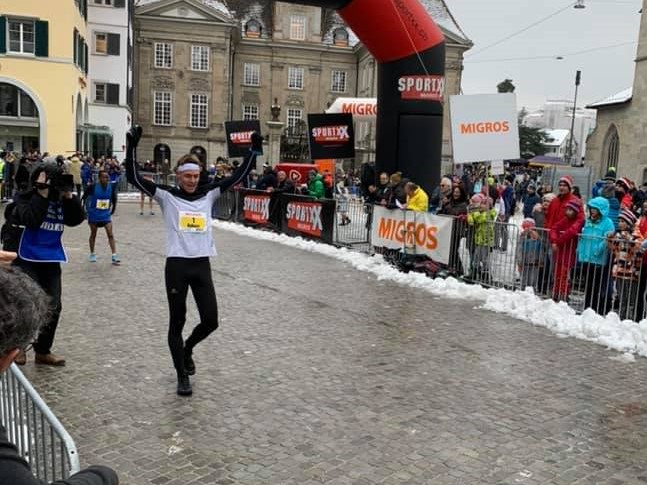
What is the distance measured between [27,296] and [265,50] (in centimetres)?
6267

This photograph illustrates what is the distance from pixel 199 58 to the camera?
56.5 metres

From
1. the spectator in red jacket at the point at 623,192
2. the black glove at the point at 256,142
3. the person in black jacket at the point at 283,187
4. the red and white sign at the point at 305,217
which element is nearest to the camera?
the black glove at the point at 256,142

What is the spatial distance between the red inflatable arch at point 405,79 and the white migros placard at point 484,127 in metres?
4.18

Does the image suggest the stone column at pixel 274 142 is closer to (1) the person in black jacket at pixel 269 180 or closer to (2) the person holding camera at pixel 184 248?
(1) the person in black jacket at pixel 269 180

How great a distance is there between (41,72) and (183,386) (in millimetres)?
31190

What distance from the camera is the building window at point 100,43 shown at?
42.6 metres

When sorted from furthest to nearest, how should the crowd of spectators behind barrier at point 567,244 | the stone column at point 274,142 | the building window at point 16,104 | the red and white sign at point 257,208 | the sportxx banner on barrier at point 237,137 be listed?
the stone column at point 274,142 → the building window at point 16,104 → the sportxx banner on barrier at point 237,137 → the red and white sign at point 257,208 → the crowd of spectators behind barrier at point 567,244

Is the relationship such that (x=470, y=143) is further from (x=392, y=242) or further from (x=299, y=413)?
(x=299, y=413)

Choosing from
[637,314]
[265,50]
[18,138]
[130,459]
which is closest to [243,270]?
[637,314]

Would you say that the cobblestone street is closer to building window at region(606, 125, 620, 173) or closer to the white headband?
the white headband

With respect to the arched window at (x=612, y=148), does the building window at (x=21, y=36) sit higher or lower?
higher

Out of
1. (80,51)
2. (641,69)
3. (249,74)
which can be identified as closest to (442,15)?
(249,74)

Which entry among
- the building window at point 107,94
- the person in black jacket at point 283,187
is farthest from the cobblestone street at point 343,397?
the building window at point 107,94

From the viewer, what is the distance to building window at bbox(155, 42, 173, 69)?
5591 centimetres
